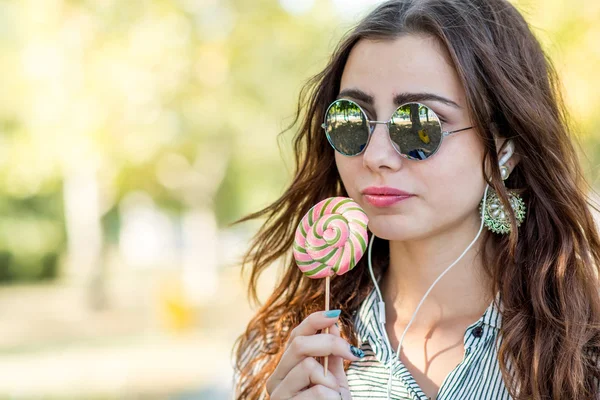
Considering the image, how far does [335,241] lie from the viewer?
7.57ft

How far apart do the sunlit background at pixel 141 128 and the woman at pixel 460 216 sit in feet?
22.7

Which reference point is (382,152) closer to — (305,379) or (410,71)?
(410,71)

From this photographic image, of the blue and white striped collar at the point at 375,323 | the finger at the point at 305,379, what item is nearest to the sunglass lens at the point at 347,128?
the blue and white striped collar at the point at 375,323

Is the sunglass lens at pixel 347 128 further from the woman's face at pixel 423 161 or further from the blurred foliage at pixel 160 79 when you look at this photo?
the blurred foliage at pixel 160 79

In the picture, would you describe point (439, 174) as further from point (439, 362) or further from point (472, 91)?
point (439, 362)

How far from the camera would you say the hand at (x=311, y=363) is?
2127mm

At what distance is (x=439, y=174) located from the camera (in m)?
2.33

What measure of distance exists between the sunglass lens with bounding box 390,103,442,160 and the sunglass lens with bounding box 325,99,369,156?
12cm

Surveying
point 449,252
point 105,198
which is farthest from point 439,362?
point 105,198

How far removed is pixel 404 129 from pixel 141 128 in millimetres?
12955

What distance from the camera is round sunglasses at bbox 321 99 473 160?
230cm

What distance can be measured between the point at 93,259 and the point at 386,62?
15.8 metres

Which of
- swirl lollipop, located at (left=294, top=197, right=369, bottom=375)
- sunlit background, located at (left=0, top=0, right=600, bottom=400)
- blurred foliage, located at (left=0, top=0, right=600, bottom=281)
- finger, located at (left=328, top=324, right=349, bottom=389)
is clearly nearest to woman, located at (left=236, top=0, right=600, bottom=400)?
finger, located at (left=328, top=324, right=349, bottom=389)

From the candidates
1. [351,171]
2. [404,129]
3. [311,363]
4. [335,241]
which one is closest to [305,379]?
[311,363]
